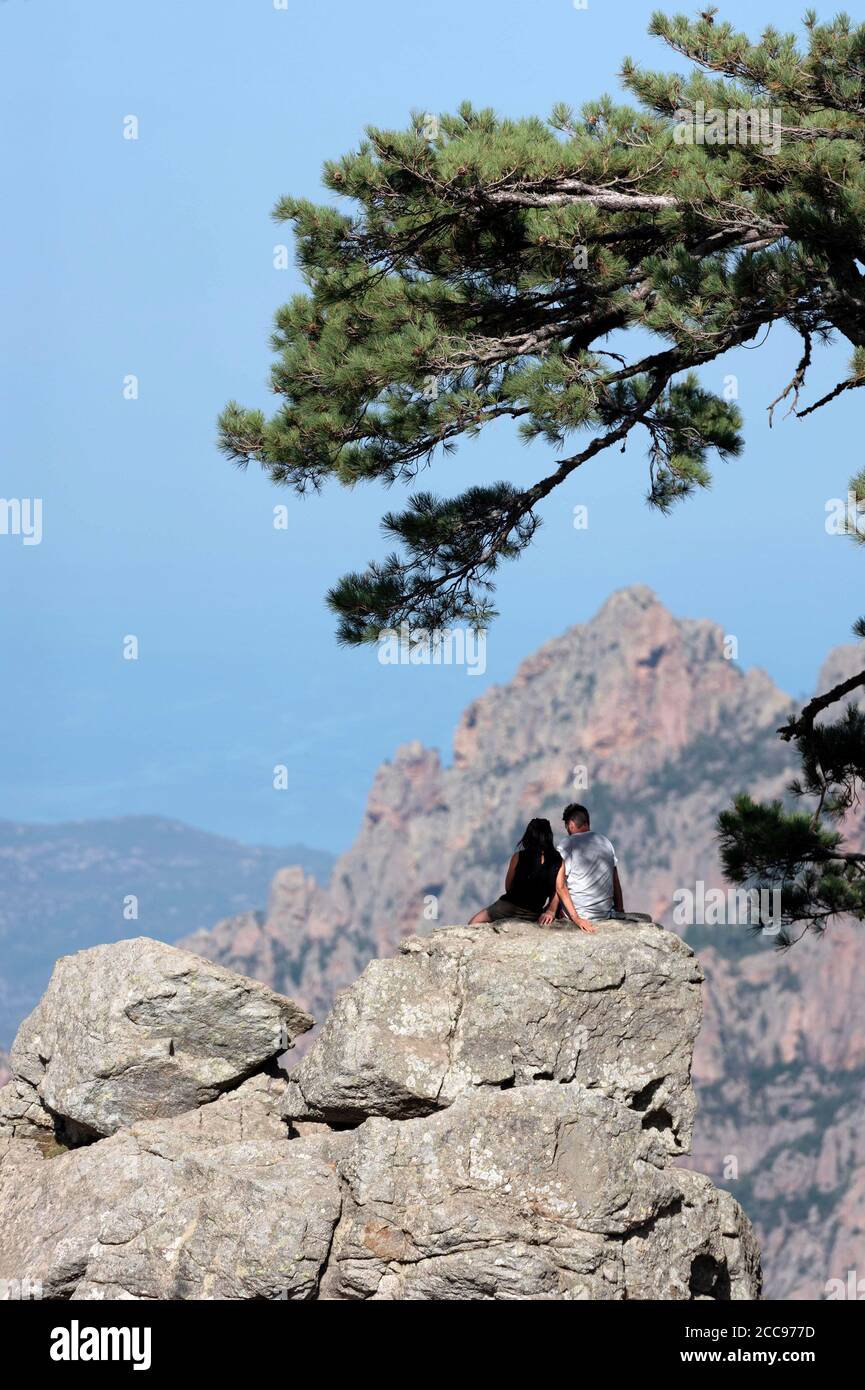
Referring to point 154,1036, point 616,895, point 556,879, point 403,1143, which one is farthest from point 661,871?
point 403,1143

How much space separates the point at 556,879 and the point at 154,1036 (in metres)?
2.81

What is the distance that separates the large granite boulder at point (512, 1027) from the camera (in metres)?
10.0

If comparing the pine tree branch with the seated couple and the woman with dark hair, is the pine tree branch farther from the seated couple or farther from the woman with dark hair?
the woman with dark hair

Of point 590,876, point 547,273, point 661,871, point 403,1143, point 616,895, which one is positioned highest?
point 661,871

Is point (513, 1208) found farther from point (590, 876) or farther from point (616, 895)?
point (616, 895)

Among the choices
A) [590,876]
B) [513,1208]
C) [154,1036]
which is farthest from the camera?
[590,876]

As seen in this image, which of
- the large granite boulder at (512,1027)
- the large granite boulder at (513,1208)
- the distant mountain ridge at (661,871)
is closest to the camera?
the large granite boulder at (513,1208)

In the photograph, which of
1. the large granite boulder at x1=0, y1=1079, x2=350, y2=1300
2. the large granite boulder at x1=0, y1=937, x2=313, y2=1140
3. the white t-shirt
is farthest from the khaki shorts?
the large granite boulder at x1=0, y1=1079, x2=350, y2=1300

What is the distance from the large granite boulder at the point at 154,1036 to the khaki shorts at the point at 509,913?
1458 millimetres

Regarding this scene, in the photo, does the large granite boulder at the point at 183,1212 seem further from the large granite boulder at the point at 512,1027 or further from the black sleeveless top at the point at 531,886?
the black sleeveless top at the point at 531,886

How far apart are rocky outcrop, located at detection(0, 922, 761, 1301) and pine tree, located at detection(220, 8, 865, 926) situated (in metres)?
3.24

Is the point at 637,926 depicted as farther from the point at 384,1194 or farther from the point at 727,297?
the point at 727,297

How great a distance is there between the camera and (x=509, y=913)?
11281 millimetres

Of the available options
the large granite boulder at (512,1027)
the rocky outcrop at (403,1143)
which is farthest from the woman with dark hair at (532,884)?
the large granite boulder at (512,1027)
